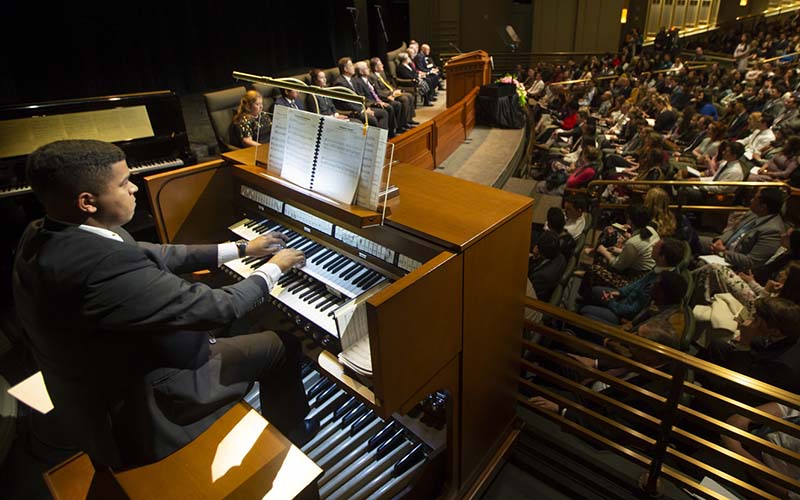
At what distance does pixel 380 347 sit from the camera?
1.43 metres

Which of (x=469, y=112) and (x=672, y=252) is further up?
(x=469, y=112)

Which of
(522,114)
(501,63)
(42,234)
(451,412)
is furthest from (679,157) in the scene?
(501,63)

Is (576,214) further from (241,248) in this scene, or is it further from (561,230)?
(241,248)

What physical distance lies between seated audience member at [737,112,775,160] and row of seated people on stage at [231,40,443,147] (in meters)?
4.65

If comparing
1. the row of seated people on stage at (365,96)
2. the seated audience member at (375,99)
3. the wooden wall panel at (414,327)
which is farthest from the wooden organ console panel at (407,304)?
the seated audience member at (375,99)

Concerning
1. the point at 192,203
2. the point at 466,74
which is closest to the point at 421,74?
the point at 466,74

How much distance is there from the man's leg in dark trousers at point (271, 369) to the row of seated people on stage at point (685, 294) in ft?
4.18

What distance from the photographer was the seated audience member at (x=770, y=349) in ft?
7.18

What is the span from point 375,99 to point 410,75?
1948 mm

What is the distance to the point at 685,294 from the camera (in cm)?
279

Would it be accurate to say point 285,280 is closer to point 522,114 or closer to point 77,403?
point 77,403

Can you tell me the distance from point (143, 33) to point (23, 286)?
6872mm

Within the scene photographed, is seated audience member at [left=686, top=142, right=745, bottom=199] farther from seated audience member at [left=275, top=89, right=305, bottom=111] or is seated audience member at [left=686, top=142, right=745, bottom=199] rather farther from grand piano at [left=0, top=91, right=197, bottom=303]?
grand piano at [left=0, top=91, right=197, bottom=303]

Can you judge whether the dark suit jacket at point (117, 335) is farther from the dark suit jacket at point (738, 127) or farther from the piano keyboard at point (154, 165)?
the dark suit jacket at point (738, 127)
